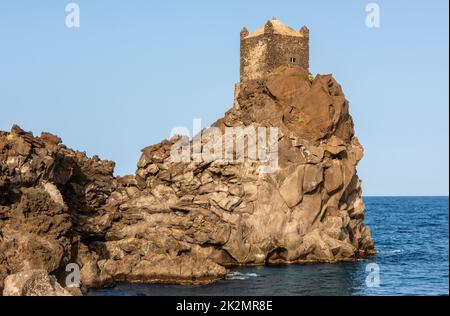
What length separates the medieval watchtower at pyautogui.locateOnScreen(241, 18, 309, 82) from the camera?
65250mm

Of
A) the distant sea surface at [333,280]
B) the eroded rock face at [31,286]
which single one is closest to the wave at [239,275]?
the distant sea surface at [333,280]

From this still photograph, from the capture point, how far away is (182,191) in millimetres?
58969

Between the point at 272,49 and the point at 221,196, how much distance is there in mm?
16300

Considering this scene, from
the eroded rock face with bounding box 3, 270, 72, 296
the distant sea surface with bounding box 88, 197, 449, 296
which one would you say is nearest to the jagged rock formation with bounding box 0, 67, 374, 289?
the distant sea surface with bounding box 88, 197, 449, 296

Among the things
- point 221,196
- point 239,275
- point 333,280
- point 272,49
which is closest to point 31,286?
point 239,275

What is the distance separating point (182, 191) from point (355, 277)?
56.2ft

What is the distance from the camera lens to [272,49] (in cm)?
6519

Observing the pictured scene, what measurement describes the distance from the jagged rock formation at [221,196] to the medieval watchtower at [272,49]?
1855mm

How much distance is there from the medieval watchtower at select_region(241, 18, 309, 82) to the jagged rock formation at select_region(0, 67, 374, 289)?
1.85m

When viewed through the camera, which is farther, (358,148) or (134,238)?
(358,148)

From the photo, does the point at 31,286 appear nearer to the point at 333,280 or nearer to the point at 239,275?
the point at 239,275

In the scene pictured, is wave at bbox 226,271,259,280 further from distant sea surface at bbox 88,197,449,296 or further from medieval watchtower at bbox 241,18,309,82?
medieval watchtower at bbox 241,18,309,82
